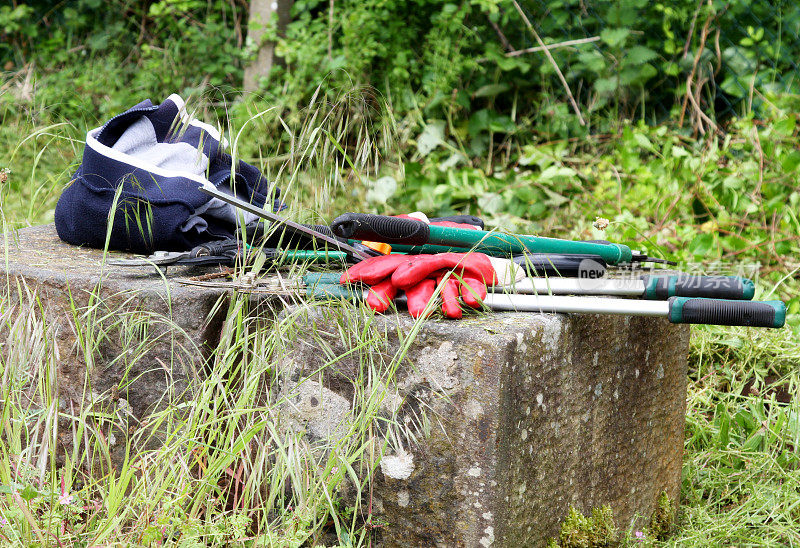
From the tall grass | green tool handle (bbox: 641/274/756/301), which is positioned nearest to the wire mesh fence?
green tool handle (bbox: 641/274/756/301)

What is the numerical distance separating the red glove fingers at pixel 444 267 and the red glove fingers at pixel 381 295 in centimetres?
3

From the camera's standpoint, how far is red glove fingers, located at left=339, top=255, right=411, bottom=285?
1.59 m

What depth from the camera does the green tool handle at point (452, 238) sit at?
1.58m

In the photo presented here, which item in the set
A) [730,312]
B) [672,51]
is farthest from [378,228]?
[672,51]

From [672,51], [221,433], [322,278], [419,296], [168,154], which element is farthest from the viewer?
[672,51]

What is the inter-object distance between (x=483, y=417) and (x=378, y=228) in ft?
1.45

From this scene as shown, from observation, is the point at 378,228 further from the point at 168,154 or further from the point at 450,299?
the point at 168,154

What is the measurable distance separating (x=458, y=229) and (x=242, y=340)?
0.55 m

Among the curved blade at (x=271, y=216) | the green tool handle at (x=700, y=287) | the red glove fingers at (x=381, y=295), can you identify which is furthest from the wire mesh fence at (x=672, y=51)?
the red glove fingers at (x=381, y=295)

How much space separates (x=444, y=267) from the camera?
1.60m

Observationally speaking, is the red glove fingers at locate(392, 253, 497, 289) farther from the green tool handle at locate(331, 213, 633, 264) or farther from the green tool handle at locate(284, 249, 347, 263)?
the green tool handle at locate(284, 249, 347, 263)

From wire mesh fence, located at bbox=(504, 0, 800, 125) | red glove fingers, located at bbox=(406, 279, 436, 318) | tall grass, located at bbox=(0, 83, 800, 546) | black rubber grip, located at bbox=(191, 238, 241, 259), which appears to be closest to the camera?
tall grass, located at bbox=(0, 83, 800, 546)

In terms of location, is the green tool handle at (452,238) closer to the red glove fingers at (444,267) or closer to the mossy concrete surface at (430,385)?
the red glove fingers at (444,267)

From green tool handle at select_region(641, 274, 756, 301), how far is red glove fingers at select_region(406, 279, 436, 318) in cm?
54
